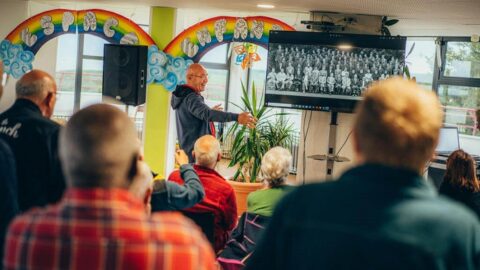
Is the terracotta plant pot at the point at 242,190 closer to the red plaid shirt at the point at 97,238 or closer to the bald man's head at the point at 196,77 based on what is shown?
the bald man's head at the point at 196,77

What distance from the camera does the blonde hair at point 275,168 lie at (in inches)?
117

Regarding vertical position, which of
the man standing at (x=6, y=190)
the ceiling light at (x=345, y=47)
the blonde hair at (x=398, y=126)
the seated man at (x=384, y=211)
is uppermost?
the ceiling light at (x=345, y=47)

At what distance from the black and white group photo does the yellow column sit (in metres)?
1.39

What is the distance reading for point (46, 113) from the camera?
256 centimetres

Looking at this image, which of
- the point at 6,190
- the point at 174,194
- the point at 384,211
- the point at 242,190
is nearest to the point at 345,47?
the point at 242,190

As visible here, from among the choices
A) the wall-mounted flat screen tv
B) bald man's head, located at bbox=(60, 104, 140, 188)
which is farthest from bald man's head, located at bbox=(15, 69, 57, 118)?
the wall-mounted flat screen tv

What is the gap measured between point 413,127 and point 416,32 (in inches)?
266

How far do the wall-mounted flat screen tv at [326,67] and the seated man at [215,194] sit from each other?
260 centimetres

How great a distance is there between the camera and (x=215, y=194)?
3.30 m

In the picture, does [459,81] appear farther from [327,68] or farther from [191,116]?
[191,116]

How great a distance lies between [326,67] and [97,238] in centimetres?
487

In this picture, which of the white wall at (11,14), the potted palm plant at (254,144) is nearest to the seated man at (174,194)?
the potted palm plant at (254,144)

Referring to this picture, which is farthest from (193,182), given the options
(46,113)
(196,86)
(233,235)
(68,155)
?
(196,86)

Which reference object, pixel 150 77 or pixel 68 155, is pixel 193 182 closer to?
pixel 68 155
